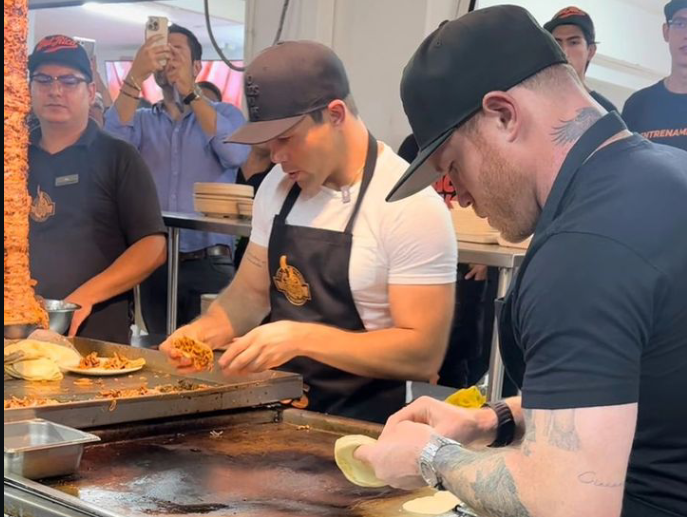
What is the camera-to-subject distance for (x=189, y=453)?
186cm

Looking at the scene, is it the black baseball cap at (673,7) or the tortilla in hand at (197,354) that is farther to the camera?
the black baseball cap at (673,7)

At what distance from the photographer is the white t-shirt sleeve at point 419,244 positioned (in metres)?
2.26

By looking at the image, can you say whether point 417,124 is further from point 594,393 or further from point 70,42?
point 70,42

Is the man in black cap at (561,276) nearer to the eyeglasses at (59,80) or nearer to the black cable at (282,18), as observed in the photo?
the eyeglasses at (59,80)

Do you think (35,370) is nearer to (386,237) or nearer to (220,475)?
(220,475)

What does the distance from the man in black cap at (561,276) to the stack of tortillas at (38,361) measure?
3.75 feet

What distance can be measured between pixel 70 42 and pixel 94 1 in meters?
2.20

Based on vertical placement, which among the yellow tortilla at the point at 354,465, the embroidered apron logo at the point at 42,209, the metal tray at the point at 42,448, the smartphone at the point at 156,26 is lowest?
the metal tray at the point at 42,448

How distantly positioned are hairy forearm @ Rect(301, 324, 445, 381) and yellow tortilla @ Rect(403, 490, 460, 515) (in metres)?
0.68

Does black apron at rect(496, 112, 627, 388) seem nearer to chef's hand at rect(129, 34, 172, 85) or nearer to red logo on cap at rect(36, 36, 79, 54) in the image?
red logo on cap at rect(36, 36, 79, 54)

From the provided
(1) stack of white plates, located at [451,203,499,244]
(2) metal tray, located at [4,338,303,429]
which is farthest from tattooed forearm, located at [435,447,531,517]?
(1) stack of white plates, located at [451,203,499,244]

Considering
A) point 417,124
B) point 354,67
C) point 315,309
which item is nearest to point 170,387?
point 315,309

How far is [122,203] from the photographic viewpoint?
11.1ft

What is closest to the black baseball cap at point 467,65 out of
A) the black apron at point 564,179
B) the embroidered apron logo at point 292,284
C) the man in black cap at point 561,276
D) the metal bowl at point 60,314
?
the man in black cap at point 561,276
